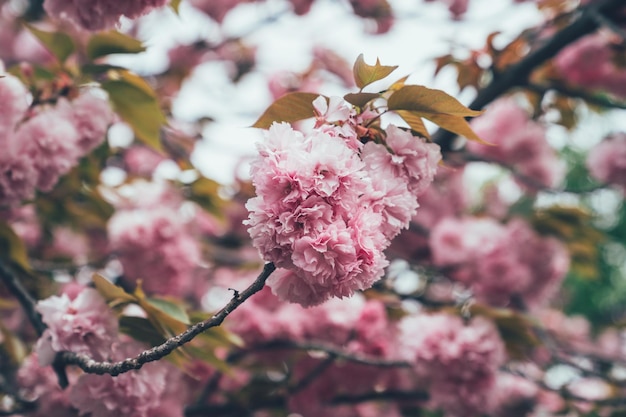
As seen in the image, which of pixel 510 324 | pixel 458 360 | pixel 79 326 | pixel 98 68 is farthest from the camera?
pixel 510 324

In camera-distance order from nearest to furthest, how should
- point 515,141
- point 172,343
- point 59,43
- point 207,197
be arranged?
1. point 172,343
2. point 59,43
3. point 207,197
4. point 515,141

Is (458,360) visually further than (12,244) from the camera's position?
Yes

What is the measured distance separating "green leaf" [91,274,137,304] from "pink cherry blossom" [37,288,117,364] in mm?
20

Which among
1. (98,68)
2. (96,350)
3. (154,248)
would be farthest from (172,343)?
(154,248)

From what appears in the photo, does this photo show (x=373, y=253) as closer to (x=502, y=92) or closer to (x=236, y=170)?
(x=502, y=92)

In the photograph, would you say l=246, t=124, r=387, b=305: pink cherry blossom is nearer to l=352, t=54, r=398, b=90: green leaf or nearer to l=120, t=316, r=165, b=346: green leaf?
l=352, t=54, r=398, b=90: green leaf

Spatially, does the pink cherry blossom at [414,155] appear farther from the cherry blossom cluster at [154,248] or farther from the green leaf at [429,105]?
the cherry blossom cluster at [154,248]

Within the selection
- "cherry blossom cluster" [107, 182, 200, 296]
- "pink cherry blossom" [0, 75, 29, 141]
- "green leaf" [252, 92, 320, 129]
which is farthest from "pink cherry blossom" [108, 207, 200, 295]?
"green leaf" [252, 92, 320, 129]

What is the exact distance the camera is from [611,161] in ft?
8.98

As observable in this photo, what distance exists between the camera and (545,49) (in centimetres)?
221

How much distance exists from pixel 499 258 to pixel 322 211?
81.6 inches

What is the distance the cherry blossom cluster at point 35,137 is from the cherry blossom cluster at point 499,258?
6.11 ft

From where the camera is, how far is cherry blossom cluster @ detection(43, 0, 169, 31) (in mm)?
1294

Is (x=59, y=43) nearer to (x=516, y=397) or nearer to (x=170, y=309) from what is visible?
(x=170, y=309)
